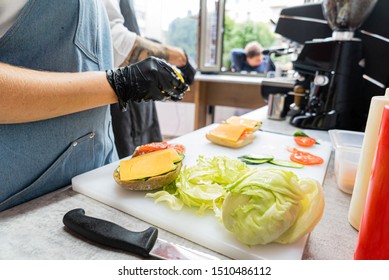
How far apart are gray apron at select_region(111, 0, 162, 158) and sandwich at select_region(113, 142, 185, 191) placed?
2.58 feet

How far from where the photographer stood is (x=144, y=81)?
0.81m

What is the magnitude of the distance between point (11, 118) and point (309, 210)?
1.96 feet

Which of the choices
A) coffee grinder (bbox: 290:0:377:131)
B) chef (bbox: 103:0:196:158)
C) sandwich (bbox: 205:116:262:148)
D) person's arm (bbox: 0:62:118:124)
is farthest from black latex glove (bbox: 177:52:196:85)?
person's arm (bbox: 0:62:118:124)

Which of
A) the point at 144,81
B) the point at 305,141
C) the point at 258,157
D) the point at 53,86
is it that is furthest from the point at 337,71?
the point at 53,86

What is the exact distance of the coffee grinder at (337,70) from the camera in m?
1.26

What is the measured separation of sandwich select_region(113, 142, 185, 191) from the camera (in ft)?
2.21

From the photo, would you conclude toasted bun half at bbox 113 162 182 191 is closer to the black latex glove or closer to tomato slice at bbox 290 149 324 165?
tomato slice at bbox 290 149 324 165

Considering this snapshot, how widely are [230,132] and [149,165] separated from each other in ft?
1.58

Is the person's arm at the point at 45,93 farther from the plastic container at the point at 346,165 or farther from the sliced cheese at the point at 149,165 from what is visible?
the plastic container at the point at 346,165

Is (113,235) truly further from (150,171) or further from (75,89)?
(75,89)

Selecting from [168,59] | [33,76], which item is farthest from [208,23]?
[33,76]

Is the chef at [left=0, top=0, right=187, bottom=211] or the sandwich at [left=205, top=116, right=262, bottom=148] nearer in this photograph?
the chef at [left=0, top=0, right=187, bottom=211]
